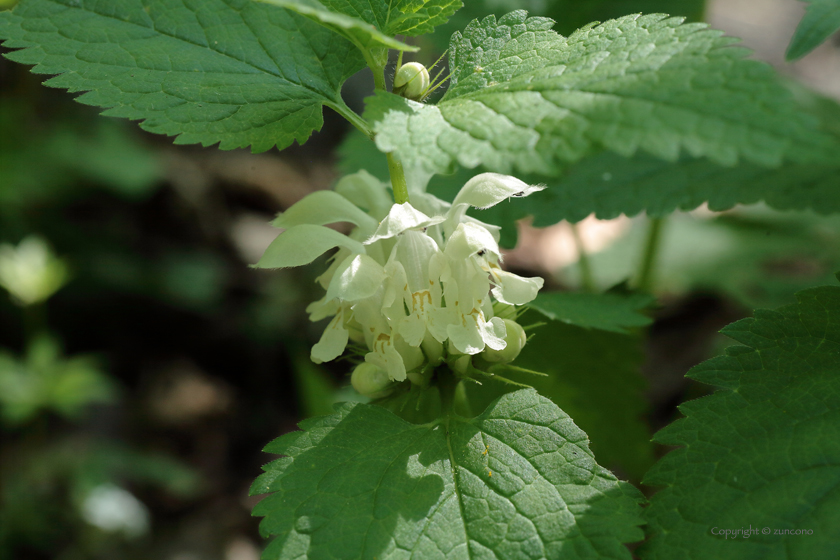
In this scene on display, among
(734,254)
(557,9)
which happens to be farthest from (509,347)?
(734,254)

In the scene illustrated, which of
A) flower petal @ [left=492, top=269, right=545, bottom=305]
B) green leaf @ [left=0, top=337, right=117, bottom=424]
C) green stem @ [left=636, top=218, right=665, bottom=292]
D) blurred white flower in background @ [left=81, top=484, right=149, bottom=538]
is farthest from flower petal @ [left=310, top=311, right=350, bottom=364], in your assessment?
green leaf @ [left=0, top=337, right=117, bottom=424]

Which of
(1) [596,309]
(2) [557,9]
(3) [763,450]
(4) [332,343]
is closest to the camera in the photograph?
(3) [763,450]

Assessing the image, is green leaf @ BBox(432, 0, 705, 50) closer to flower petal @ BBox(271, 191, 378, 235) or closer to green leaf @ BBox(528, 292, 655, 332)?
green leaf @ BBox(528, 292, 655, 332)

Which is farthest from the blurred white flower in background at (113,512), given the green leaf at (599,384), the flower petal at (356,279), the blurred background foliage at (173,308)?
the flower petal at (356,279)

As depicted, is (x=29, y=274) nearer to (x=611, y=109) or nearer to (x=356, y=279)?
(x=356, y=279)

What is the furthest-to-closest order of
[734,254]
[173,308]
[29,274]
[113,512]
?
[173,308] → [734,254] → [29,274] → [113,512]

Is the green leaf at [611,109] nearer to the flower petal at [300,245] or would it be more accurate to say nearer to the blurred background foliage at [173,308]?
the flower petal at [300,245]
